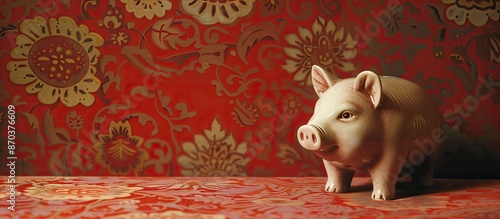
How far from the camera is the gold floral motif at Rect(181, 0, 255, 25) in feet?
5.04

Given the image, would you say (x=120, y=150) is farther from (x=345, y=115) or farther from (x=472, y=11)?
(x=472, y=11)

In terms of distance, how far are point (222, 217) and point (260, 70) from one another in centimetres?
61

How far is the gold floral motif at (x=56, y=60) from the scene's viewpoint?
1.54 m

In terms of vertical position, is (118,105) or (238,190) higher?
(118,105)

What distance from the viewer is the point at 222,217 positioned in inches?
40.5

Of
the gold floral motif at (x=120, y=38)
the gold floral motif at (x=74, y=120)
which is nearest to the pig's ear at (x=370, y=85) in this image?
the gold floral motif at (x=120, y=38)

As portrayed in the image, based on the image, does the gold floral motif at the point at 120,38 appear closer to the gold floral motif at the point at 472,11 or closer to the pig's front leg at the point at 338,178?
the pig's front leg at the point at 338,178

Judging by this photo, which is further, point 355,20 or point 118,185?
point 355,20

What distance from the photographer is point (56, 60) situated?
60.7 inches

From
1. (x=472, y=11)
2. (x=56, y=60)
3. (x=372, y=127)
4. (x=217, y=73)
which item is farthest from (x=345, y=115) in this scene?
(x=56, y=60)

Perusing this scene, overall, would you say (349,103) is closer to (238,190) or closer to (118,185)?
(238,190)

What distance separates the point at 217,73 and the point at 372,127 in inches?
21.7

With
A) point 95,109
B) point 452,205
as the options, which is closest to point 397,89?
point 452,205

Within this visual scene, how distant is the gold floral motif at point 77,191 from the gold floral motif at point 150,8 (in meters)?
0.51
